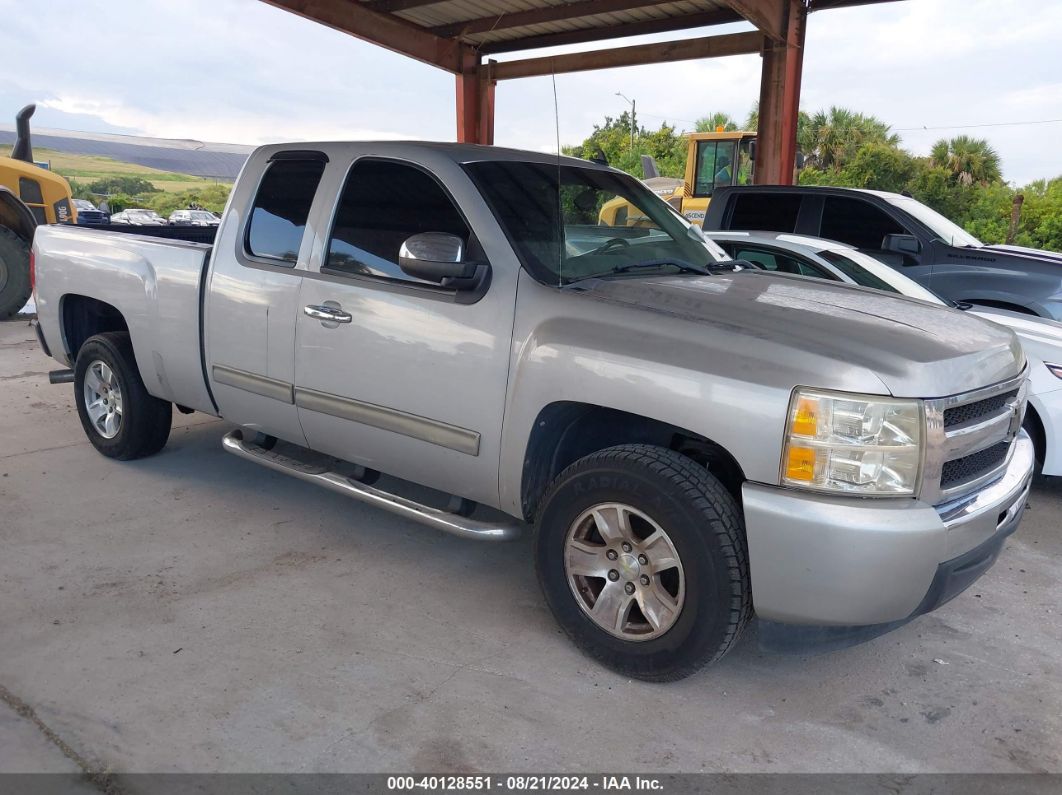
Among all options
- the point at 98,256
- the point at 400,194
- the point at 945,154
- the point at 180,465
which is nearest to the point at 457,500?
the point at 400,194

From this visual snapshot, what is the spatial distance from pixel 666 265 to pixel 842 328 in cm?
106

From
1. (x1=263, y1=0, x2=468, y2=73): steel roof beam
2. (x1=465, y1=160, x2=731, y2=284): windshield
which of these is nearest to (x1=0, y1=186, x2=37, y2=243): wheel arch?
(x1=263, y1=0, x2=468, y2=73): steel roof beam

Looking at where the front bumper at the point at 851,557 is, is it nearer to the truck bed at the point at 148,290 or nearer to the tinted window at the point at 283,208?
the tinted window at the point at 283,208

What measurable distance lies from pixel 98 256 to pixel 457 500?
111 inches

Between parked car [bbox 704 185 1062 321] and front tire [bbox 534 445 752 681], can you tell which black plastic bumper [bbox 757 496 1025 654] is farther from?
parked car [bbox 704 185 1062 321]

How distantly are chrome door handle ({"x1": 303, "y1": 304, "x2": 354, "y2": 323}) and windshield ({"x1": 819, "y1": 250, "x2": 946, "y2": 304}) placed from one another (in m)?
3.65

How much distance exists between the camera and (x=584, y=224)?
12.5 ft

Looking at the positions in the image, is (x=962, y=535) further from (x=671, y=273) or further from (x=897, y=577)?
(x=671, y=273)

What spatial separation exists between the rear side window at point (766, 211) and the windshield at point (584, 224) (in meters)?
4.31

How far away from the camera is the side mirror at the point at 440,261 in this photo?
3.26 meters

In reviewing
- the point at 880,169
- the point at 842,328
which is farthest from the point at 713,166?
the point at 880,169

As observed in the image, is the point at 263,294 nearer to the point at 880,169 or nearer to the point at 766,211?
the point at 766,211

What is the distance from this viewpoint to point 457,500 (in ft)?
12.0

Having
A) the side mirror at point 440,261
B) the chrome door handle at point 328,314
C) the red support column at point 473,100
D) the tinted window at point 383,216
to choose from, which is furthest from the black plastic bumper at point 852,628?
the red support column at point 473,100
